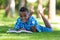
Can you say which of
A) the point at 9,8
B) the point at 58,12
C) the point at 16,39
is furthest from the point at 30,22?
the point at 58,12

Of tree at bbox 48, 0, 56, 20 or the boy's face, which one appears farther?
tree at bbox 48, 0, 56, 20

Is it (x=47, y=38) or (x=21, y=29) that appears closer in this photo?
(x=47, y=38)

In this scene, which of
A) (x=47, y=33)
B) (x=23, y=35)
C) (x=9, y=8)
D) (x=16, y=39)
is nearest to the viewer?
(x=16, y=39)

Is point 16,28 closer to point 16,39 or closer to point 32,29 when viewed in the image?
point 32,29

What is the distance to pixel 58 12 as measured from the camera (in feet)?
115

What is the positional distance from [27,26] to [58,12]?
26.6 meters

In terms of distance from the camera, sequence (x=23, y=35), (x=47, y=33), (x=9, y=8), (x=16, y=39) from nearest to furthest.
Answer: (x=16, y=39) < (x=23, y=35) < (x=47, y=33) < (x=9, y=8)

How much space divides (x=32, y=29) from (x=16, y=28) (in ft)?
1.69

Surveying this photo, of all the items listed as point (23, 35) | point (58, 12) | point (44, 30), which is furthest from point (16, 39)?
point (58, 12)

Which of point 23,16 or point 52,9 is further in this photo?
point 52,9

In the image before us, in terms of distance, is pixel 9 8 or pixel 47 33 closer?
pixel 47 33

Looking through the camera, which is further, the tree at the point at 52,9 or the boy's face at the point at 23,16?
the tree at the point at 52,9

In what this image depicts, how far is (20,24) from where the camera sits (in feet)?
28.9

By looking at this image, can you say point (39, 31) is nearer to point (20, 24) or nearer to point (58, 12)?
point (20, 24)
